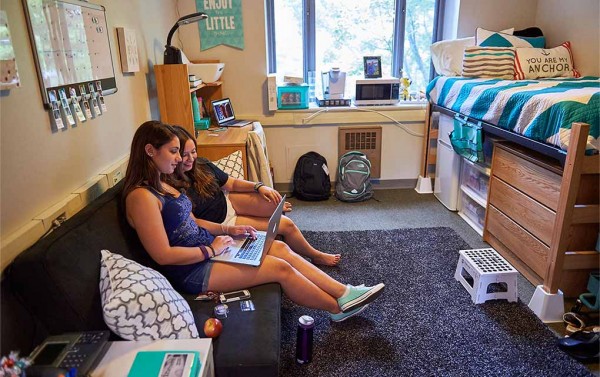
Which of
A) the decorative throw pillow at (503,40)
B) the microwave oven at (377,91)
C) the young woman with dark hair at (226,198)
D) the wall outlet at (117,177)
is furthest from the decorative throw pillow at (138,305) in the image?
the decorative throw pillow at (503,40)

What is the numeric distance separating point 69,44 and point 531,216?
93.8 inches

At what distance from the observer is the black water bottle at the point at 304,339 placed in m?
1.70

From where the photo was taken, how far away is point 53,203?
1531 millimetres

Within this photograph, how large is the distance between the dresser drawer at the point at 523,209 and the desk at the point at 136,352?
5.87 ft

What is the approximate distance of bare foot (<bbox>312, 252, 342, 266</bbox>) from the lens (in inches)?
98.8

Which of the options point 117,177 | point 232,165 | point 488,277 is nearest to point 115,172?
point 117,177

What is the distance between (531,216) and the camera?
2.27 meters

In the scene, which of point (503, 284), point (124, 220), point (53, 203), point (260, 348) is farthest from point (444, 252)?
point (53, 203)

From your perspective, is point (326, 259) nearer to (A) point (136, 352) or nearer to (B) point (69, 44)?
(A) point (136, 352)

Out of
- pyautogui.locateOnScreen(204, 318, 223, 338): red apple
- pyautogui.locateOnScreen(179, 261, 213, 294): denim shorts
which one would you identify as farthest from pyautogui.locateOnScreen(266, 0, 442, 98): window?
pyautogui.locateOnScreen(204, 318, 223, 338): red apple

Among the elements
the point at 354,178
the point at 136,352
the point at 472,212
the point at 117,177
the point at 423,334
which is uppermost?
the point at 117,177

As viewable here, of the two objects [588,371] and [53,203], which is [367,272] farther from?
[53,203]

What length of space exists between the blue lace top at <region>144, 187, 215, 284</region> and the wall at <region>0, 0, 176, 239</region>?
0.36 meters

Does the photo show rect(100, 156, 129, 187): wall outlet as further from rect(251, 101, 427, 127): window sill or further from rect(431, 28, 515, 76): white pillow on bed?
rect(431, 28, 515, 76): white pillow on bed
